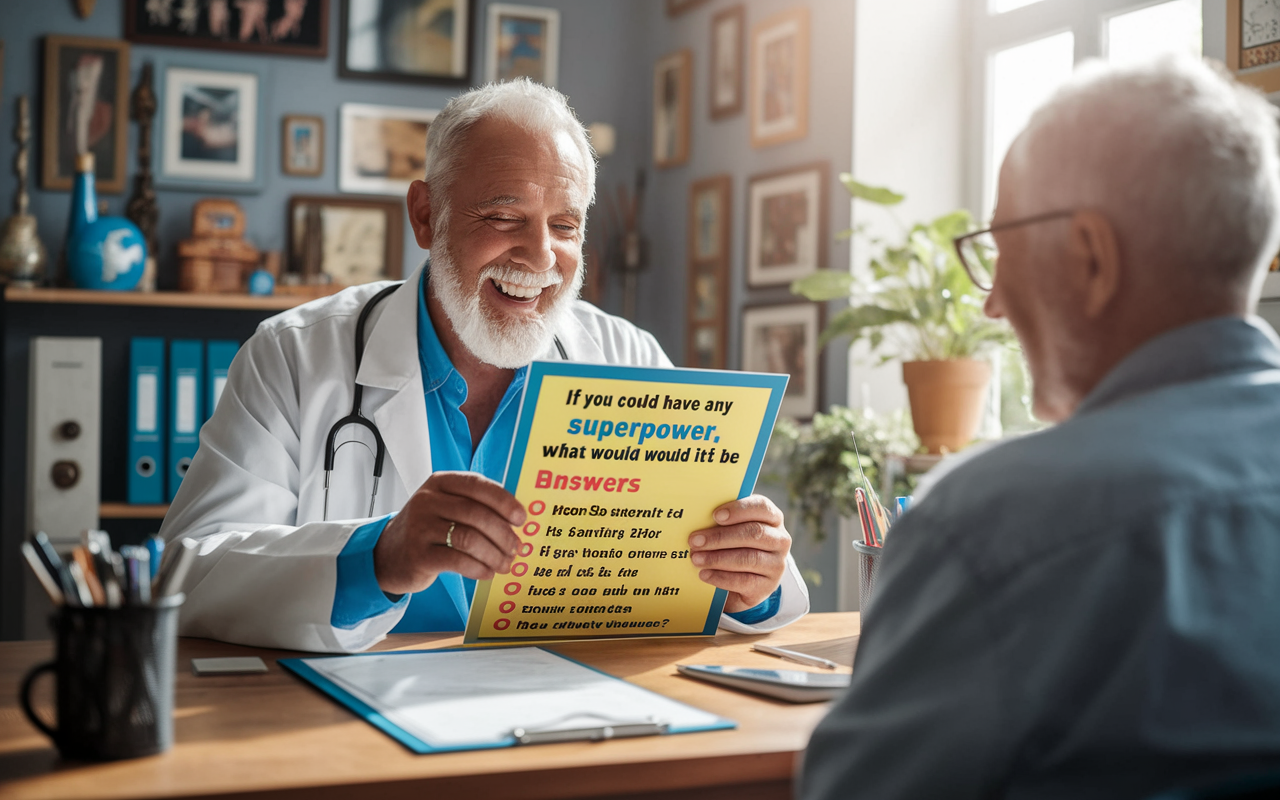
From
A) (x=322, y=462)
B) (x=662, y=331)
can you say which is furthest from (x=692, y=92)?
(x=322, y=462)

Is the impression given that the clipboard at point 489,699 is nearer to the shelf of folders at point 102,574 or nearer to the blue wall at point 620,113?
the shelf of folders at point 102,574

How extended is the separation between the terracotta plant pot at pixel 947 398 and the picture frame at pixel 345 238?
197cm

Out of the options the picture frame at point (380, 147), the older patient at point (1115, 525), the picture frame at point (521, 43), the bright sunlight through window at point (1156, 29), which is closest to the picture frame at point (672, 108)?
the picture frame at point (521, 43)

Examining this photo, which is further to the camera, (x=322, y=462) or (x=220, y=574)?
(x=322, y=462)

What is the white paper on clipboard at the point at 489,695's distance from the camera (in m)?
0.96

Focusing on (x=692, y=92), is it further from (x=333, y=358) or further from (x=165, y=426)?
(x=333, y=358)

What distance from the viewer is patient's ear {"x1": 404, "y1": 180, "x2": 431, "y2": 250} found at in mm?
1982

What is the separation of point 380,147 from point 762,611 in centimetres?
301

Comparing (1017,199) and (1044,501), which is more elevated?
(1017,199)

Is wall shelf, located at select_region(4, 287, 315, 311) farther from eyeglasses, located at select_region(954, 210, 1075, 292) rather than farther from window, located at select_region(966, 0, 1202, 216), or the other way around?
eyeglasses, located at select_region(954, 210, 1075, 292)

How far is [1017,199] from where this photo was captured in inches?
32.6

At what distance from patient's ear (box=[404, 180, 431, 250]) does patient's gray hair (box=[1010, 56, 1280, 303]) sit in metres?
1.37

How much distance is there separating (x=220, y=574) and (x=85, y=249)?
8.42ft

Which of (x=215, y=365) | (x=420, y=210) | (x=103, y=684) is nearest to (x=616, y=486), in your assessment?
(x=103, y=684)
